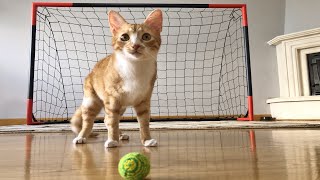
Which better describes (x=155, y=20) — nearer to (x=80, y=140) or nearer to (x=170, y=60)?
(x=80, y=140)

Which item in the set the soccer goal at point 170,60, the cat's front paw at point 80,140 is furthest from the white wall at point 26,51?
the cat's front paw at point 80,140

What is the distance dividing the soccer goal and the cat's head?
2.24m

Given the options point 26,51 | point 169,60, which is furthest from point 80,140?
point 26,51

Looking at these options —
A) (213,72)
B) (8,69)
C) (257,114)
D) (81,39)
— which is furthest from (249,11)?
(8,69)

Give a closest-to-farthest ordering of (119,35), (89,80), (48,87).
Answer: (119,35) < (89,80) < (48,87)

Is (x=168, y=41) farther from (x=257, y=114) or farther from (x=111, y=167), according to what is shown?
(x=111, y=167)

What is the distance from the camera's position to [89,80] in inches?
49.6

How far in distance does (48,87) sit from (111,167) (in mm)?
2987

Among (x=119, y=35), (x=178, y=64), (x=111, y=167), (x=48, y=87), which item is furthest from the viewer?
(x=178, y=64)

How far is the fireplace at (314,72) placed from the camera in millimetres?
3471

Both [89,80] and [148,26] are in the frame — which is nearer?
[148,26]

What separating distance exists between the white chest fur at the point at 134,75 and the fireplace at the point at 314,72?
302cm

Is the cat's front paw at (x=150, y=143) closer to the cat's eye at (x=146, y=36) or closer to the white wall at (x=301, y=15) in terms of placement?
the cat's eye at (x=146, y=36)

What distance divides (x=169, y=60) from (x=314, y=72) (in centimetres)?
172
